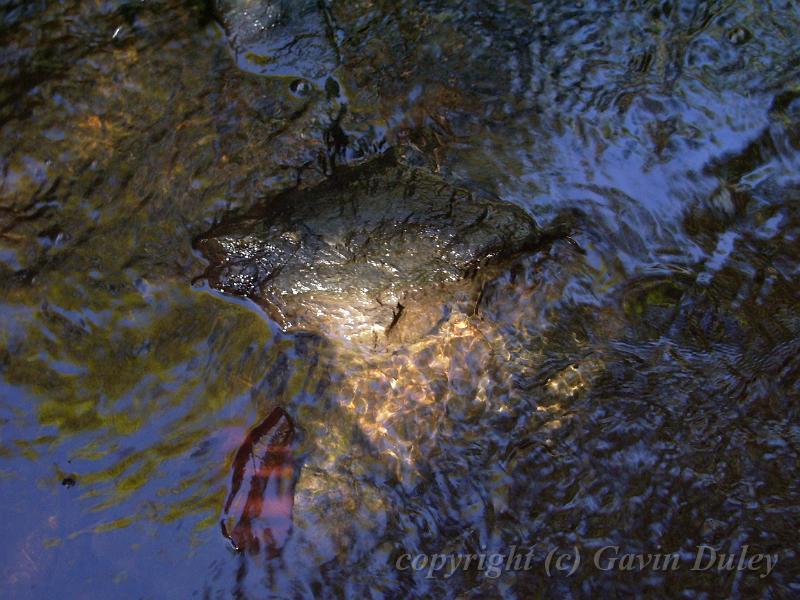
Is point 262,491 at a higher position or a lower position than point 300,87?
lower

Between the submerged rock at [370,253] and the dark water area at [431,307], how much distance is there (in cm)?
7

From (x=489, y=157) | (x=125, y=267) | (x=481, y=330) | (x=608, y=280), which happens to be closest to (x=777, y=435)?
(x=608, y=280)

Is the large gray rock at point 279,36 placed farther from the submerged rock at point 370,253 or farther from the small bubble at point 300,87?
the submerged rock at point 370,253

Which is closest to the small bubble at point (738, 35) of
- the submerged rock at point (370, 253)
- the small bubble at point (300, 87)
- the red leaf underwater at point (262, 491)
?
the submerged rock at point (370, 253)

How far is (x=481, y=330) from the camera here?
3.04 m

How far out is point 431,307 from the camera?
310 cm

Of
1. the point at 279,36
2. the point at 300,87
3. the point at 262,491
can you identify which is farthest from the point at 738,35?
the point at 262,491

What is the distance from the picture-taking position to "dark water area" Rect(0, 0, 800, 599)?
8.41 ft

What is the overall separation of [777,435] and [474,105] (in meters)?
2.08

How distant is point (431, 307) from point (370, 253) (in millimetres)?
363

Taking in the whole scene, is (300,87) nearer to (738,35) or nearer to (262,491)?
(262,491)

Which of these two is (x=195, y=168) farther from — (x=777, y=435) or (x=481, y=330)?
(x=777, y=435)

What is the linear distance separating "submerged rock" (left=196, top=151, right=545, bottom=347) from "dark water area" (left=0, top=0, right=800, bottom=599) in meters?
0.07

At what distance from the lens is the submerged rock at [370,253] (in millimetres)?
3100
